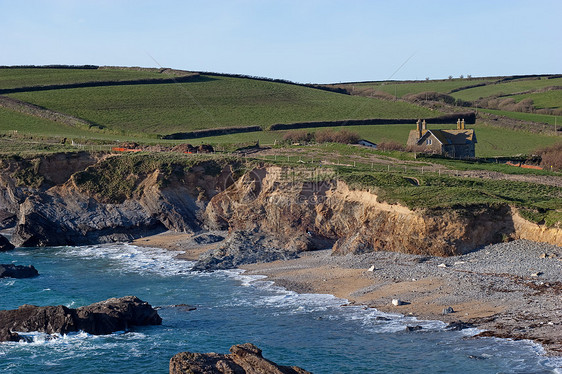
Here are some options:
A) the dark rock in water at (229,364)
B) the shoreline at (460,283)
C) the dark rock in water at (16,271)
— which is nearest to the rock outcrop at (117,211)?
the dark rock in water at (16,271)

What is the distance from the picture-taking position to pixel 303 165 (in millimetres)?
49812

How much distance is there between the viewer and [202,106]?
92750 mm

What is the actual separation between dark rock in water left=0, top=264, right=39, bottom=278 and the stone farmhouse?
40864 millimetres

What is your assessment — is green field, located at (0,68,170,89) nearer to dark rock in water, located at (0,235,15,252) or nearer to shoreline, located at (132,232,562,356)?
dark rock in water, located at (0,235,15,252)

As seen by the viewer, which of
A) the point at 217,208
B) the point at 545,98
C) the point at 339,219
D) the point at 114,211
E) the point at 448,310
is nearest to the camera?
the point at 448,310

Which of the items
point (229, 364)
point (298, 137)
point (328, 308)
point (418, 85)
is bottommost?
point (328, 308)

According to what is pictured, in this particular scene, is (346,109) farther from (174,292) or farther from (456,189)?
(174,292)

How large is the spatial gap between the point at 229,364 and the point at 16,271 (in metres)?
24.3

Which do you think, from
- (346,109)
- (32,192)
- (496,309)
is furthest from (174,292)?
(346,109)

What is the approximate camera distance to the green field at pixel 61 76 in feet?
323

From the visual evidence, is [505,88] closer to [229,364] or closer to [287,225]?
[287,225]

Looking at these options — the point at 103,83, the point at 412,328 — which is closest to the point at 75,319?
the point at 412,328

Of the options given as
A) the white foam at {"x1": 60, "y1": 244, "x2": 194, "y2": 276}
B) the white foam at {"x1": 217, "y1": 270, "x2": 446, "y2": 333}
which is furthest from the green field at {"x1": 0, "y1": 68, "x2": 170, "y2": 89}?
the white foam at {"x1": 217, "y1": 270, "x2": 446, "y2": 333}

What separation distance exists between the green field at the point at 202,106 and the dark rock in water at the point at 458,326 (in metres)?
54.6
